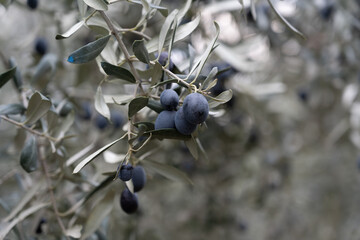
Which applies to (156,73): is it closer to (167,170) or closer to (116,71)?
(116,71)

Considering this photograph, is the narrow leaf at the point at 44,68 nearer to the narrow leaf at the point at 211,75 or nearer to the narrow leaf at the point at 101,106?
the narrow leaf at the point at 101,106

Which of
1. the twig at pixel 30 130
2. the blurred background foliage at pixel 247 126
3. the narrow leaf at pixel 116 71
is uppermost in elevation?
the narrow leaf at pixel 116 71

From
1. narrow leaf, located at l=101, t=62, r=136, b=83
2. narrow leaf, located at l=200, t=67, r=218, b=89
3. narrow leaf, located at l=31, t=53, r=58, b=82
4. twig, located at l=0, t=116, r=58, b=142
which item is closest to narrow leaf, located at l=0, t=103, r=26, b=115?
twig, located at l=0, t=116, r=58, b=142

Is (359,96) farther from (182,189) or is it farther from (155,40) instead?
(155,40)

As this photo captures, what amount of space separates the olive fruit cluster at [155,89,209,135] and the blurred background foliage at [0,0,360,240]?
48 cm

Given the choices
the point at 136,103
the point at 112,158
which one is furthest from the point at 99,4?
the point at 112,158

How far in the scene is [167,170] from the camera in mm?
805

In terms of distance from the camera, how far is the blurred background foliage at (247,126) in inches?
50.4

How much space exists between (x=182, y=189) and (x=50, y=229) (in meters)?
1.15

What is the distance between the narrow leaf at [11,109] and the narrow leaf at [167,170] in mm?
294

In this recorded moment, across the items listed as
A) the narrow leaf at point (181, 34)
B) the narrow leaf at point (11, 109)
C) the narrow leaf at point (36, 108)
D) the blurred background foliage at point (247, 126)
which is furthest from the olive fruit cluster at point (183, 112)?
the blurred background foliage at point (247, 126)

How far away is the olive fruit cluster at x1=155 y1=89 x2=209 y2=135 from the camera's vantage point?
0.57 metres

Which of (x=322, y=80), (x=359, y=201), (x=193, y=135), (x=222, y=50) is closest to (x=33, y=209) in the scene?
(x=193, y=135)

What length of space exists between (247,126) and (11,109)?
4.02 ft
